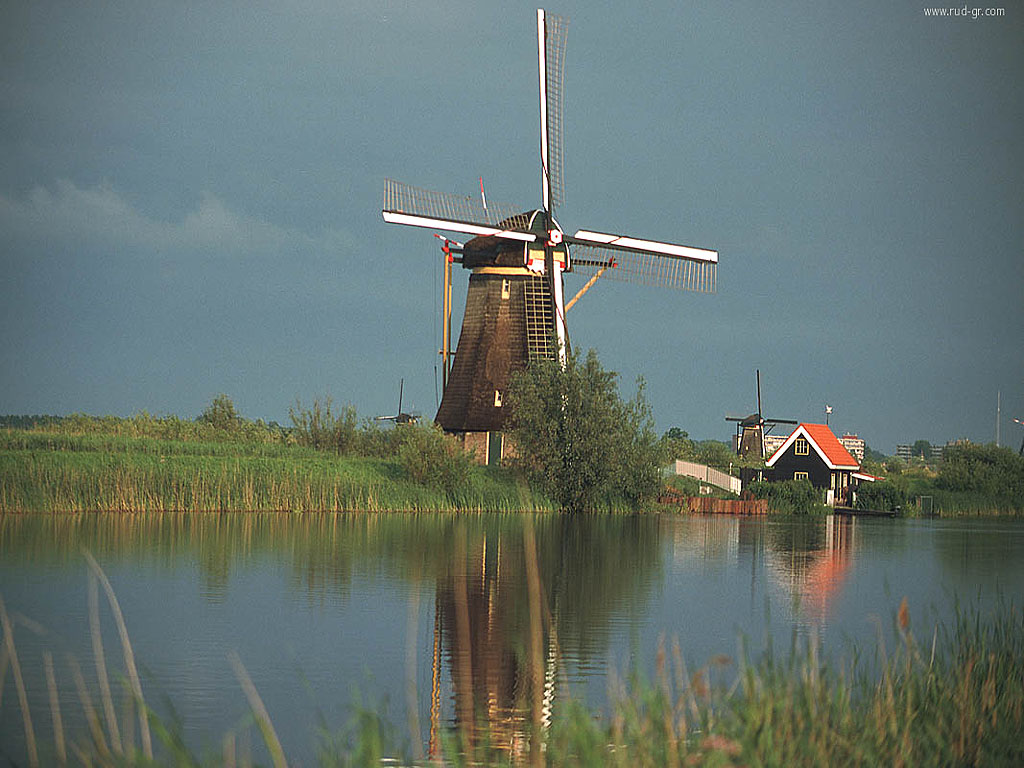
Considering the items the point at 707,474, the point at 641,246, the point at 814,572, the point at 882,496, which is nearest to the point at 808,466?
the point at 882,496

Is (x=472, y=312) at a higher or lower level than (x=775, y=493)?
higher

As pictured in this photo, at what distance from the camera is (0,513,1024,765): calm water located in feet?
24.8

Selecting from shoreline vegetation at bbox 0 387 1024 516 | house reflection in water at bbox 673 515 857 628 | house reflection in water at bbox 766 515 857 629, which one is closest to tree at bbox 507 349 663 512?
shoreline vegetation at bbox 0 387 1024 516

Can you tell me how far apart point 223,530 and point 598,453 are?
1278 cm

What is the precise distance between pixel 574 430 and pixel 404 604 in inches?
746

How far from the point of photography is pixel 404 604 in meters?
12.4

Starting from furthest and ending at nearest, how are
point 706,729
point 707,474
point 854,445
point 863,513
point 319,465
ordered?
point 854,445
point 863,513
point 707,474
point 319,465
point 706,729

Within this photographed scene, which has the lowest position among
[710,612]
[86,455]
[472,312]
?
[710,612]

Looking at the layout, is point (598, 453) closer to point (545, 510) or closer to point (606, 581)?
point (545, 510)

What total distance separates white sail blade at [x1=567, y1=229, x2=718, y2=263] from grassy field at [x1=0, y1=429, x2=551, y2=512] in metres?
7.51

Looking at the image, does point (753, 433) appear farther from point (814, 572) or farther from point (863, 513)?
point (814, 572)

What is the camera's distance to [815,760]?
4676 mm

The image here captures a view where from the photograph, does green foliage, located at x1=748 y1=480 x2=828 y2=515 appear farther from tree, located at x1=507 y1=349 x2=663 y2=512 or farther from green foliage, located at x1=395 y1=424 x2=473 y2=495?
green foliage, located at x1=395 y1=424 x2=473 y2=495

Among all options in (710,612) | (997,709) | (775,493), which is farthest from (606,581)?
(775,493)
